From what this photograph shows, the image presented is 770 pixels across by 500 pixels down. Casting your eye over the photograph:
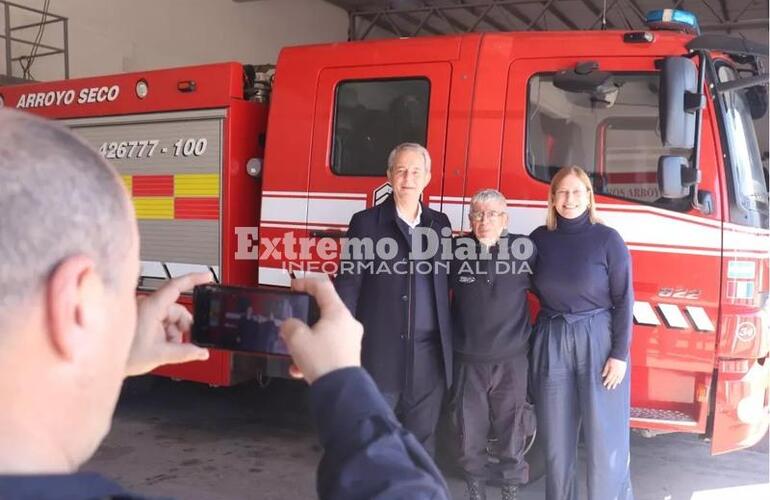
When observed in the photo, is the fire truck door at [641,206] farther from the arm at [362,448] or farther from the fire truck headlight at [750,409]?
the arm at [362,448]

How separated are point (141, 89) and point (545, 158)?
257 centimetres

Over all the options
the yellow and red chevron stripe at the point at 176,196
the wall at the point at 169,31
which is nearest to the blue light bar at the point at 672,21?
the yellow and red chevron stripe at the point at 176,196

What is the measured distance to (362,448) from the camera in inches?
30.3

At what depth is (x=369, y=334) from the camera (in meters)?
3.12

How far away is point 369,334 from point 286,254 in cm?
106

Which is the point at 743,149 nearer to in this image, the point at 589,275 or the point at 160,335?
the point at 589,275

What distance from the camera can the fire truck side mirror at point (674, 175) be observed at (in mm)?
3178

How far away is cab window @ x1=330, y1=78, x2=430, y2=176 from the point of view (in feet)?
12.3

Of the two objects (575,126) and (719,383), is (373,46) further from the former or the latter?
(719,383)

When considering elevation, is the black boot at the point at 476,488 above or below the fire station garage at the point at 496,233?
below

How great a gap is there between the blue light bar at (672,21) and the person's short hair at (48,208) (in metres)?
3.50

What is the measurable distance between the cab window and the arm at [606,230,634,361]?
117 centimetres

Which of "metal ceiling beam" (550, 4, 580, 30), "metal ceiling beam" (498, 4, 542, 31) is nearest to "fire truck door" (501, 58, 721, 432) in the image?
"metal ceiling beam" (550, 4, 580, 30)

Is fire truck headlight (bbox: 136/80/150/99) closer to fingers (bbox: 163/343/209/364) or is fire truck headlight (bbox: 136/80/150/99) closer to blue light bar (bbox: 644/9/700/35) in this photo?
blue light bar (bbox: 644/9/700/35)
